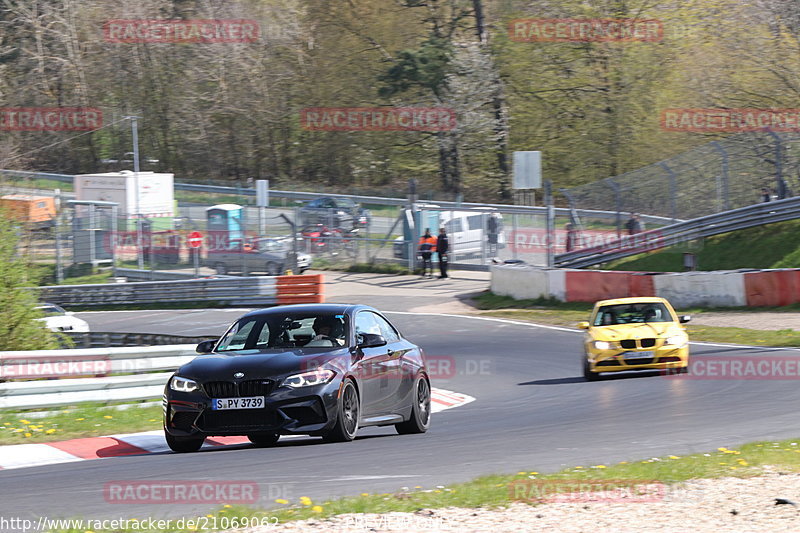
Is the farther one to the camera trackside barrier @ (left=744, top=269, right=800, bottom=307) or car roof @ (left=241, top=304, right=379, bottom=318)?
trackside barrier @ (left=744, top=269, right=800, bottom=307)

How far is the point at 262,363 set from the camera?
32.0ft

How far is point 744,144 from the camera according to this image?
29312 millimetres

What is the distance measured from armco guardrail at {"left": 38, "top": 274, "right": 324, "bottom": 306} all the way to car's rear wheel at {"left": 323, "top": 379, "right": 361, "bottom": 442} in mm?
21322

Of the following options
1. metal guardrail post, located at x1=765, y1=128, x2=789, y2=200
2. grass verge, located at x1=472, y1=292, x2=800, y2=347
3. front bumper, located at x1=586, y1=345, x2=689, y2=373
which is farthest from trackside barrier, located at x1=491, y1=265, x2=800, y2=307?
front bumper, located at x1=586, y1=345, x2=689, y2=373

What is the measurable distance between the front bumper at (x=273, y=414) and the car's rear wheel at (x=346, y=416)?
109mm

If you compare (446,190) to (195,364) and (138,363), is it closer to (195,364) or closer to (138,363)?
(138,363)

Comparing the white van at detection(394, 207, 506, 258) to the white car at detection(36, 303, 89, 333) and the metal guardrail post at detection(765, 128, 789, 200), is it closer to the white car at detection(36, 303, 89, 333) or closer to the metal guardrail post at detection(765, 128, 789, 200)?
the metal guardrail post at detection(765, 128, 789, 200)

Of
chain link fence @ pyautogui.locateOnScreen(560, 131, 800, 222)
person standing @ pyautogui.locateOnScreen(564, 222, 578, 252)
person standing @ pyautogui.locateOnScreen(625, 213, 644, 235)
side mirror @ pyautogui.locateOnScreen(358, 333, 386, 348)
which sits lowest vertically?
side mirror @ pyautogui.locateOnScreen(358, 333, 386, 348)

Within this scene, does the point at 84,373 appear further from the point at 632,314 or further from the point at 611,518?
the point at 611,518

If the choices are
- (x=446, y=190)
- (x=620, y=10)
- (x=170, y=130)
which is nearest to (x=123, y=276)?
(x=446, y=190)

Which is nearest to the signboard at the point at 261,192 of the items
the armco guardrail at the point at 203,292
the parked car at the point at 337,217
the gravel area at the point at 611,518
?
the armco guardrail at the point at 203,292

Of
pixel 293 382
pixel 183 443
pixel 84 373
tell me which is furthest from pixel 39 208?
pixel 293 382

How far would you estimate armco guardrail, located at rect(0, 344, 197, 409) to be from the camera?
40.7ft

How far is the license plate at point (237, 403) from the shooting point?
955 cm
